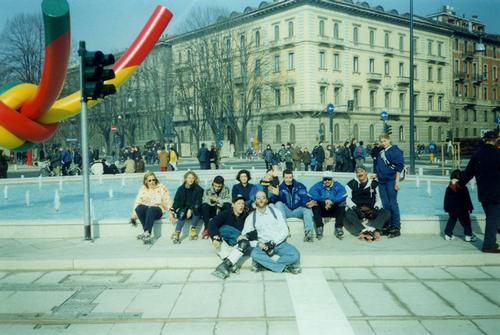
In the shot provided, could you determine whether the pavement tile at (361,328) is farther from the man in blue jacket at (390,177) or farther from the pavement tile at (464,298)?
the man in blue jacket at (390,177)

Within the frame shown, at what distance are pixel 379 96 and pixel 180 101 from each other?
23.8 m

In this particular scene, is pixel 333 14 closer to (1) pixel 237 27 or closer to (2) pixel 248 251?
(1) pixel 237 27

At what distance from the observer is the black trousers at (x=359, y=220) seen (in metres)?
9.08

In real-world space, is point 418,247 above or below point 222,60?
below

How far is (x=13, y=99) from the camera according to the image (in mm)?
5750

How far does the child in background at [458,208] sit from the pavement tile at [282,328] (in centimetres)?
458

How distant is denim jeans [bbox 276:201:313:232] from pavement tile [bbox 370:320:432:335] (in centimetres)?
381

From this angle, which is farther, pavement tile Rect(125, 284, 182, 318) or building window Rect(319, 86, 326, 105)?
building window Rect(319, 86, 326, 105)

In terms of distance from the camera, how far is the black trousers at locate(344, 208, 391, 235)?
9.08m

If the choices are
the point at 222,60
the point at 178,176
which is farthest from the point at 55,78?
the point at 222,60

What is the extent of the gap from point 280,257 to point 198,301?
1.65 m

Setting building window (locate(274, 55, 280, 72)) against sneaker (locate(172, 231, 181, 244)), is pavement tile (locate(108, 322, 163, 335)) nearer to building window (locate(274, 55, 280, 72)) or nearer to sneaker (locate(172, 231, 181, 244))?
sneaker (locate(172, 231, 181, 244))

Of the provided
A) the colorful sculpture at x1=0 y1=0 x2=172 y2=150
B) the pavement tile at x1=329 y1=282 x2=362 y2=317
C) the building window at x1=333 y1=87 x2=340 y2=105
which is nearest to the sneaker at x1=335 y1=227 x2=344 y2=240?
the pavement tile at x1=329 y1=282 x2=362 y2=317

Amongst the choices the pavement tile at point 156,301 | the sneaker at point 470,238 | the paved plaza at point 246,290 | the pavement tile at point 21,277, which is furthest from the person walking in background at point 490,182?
the pavement tile at point 21,277
